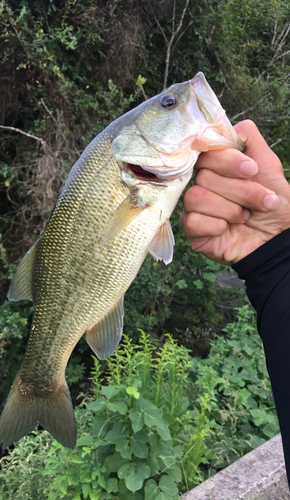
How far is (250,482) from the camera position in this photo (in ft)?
6.10

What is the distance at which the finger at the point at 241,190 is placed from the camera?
1196mm

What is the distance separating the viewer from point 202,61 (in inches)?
179

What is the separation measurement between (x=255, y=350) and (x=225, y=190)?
7.81 ft

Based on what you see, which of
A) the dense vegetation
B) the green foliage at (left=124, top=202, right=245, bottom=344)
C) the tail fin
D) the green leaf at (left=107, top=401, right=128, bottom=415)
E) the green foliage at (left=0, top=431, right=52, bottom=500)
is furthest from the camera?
the green foliage at (left=124, top=202, right=245, bottom=344)

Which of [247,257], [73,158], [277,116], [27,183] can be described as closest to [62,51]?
[73,158]

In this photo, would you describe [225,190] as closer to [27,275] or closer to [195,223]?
[195,223]

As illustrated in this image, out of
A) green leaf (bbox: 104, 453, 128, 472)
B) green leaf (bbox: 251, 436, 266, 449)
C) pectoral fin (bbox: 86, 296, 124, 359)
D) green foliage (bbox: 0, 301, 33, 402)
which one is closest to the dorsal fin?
pectoral fin (bbox: 86, 296, 124, 359)

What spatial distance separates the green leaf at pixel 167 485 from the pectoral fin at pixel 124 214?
136cm

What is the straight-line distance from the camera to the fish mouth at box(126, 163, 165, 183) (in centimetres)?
123

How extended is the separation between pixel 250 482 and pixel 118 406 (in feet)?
2.93

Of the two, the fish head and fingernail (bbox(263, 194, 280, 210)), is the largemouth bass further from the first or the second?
fingernail (bbox(263, 194, 280, 210))

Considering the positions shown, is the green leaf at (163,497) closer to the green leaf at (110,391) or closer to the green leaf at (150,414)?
the green leaf at (150,414)

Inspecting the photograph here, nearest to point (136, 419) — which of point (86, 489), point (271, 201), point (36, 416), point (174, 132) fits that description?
point (86, 489)

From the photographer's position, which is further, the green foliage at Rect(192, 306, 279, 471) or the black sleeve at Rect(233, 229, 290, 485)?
the green foliage at Rect(192, 306, 279, 471)
